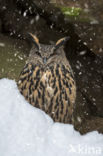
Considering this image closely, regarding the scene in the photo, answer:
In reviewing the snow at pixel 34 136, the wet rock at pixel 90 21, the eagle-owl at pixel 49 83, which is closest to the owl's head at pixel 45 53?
the eagle-owl at pixel 49 83

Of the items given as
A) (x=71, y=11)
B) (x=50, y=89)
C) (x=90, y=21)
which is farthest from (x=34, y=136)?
(x=71, y=11)

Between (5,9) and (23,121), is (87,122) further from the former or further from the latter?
(23,121)

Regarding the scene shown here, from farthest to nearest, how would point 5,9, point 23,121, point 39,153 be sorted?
point 5,9 < point 23,121 < point 39,153

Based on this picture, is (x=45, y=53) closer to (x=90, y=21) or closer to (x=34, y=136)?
(x=90, y=21)

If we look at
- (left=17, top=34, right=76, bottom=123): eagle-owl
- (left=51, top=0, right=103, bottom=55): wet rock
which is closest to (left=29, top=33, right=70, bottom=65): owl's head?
(left=17, top=34, right=76, bottom=123): eagle-owl

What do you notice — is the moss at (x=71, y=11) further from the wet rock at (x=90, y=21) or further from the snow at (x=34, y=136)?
the snow at (x=34, y=136)

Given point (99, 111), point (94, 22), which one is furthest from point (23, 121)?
→ point (99, 111)
